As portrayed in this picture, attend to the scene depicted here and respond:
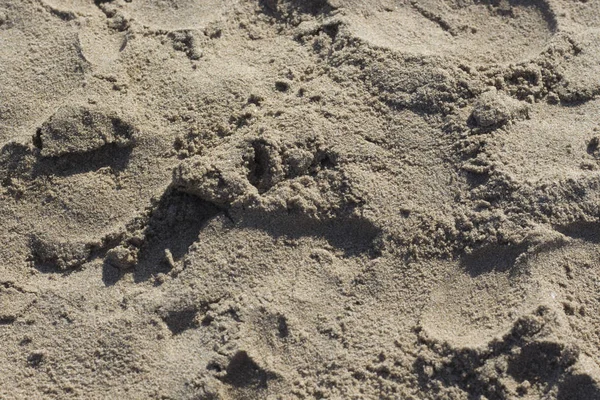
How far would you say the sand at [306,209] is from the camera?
6.33 ft

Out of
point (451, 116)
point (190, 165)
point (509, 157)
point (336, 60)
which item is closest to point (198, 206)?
point (190, 165)

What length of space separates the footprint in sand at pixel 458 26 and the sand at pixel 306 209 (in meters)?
0.01

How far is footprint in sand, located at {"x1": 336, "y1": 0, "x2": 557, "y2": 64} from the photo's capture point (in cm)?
231

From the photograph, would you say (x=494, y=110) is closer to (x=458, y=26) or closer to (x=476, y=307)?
(x=458, y=26)

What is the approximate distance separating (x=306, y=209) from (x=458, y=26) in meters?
0.93

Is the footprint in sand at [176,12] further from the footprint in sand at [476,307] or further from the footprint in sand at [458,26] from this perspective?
the footprint in sand at [476,307]

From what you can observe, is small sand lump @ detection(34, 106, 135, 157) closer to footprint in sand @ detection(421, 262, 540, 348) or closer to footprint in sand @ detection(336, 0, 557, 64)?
footprint in sand @ detection(336, 0, 557, 64)

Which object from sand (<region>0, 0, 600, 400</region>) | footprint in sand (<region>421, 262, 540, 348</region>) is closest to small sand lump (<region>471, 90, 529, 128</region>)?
sand (<region>0, 0, 600, 400</region>)

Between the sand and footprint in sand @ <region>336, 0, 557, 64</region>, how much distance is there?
10mm

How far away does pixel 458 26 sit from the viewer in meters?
2.39

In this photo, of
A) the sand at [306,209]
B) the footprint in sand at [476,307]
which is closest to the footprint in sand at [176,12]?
the sand at [306,209]

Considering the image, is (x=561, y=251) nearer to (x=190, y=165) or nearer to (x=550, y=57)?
(x=550, y=57)

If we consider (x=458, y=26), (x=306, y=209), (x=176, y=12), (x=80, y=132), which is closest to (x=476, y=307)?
(x=306, y=209)

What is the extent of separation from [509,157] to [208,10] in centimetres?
120
